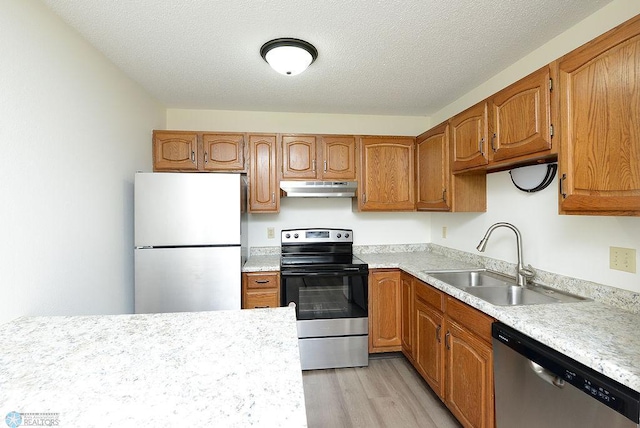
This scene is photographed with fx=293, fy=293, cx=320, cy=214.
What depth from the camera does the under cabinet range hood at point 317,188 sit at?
2.68 metres

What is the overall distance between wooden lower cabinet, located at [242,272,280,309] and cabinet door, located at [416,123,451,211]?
58.1 inches

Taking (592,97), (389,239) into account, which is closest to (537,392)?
(592,97)

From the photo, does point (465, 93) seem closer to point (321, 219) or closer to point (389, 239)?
point (389, 239)

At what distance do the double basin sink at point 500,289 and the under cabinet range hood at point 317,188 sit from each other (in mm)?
1031

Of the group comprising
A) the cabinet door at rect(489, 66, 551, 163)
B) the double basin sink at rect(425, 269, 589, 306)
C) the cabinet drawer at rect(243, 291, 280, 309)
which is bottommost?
the cabinet drawer at rect(243, 291, 280, 309)

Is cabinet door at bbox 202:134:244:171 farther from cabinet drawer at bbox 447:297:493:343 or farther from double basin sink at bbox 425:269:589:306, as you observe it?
cabinet drawer at bbox 447:297:493:343

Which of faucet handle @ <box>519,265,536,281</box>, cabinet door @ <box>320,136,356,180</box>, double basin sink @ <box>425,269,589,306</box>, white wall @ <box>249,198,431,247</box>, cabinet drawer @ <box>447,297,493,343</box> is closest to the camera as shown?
cabinet drawer @ <box>447,297,493,343</box>

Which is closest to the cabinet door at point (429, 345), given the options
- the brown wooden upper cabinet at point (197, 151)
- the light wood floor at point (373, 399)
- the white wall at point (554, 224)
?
the light wood floor at point (373, 399)

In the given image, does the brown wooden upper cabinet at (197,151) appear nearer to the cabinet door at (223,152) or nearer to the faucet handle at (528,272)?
the cabinet door at (223,152)

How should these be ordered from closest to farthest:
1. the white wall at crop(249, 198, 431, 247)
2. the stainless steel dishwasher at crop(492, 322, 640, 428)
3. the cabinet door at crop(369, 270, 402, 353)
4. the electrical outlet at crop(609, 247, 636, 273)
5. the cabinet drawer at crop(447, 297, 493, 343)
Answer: the stainless steel dishwasher at crop(492, 322, 640, 428), the electrical outlet at crop(609, 247, 636, 273), the cabinet drawer at crop(447, 297, 493, 343), the cabinet door at crop(369, 270, 402, 353), the white wall at crop(249, 198, 431, 247)

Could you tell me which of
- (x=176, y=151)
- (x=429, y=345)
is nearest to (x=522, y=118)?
(x=429, y=345)

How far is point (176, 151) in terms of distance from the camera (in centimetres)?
263

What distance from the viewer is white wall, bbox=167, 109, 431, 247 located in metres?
2.91

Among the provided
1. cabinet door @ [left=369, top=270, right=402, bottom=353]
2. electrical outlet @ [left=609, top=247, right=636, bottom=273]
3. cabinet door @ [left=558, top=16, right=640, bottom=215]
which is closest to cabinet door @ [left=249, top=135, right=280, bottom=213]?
cabinet door @ [left=369, top=270, right=402, bottom=353]
